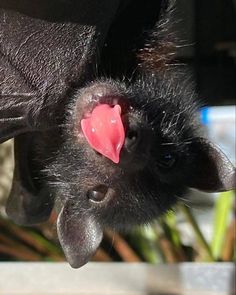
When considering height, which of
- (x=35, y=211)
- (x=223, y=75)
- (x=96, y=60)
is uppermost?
(x=96, y=60)

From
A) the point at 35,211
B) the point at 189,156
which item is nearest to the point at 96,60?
the point at 189,156

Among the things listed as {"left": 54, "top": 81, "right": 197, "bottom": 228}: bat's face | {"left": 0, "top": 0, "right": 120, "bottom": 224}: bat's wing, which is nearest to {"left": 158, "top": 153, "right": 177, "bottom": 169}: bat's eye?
{"left": 54, "top": 81, "right": 197, "bottom": 228}: bat's face

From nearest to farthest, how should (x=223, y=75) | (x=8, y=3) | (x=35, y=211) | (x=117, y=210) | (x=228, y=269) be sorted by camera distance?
(x=8, y=3) → (x=117, y=210) → (x=35, y=211) → (x=228, y=269) → (x=223, y=75)

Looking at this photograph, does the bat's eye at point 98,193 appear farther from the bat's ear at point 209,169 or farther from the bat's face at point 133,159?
the bat's ear at point 209,169

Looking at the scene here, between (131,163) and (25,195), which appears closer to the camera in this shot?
(131,163)

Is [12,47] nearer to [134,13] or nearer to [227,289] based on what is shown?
[134,13]

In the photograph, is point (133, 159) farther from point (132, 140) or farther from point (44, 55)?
point (44, 55)

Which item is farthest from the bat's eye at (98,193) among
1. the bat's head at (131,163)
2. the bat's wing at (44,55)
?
the bat's wing at (44,55)

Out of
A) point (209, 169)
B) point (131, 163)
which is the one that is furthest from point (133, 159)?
point (209, 169)

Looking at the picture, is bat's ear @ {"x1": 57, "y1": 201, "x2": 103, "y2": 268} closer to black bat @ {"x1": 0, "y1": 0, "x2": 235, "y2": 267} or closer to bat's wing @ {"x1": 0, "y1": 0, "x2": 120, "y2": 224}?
black bat @ {"x1": 0, "y1": 0, "x2": 235, "y2": 267}
